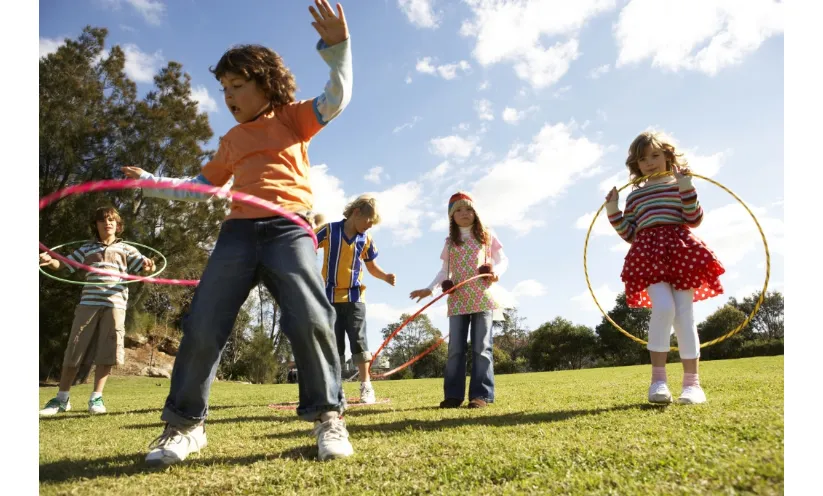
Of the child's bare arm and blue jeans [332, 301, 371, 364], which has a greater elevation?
the child's bare arm

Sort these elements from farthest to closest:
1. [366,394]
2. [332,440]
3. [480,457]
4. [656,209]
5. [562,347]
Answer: [562,347], [366,394], [656,209], [332,440], [480,457]

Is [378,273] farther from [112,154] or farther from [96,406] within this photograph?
[112,154]

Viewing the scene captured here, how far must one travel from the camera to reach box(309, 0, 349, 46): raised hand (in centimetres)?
268

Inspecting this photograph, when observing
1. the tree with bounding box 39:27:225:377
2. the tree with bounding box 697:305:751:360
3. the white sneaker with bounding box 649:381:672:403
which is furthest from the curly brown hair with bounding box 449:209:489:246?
the tree with bounding box 697:305:751:360

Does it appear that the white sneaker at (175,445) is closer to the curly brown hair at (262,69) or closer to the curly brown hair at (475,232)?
the curly brown hair at (262,69)

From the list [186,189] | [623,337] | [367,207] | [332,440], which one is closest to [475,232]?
[367,207]

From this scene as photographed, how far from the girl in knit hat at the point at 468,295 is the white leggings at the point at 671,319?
1.38 m

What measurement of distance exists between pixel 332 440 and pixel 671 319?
256cm

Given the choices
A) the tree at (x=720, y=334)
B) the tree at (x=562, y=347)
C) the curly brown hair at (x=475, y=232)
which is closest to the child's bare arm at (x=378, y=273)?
the curly brown hair at (x=475, y=232)

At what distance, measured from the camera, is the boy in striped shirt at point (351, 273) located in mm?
5789

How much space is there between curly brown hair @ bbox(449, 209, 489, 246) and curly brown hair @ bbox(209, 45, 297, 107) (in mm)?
2742

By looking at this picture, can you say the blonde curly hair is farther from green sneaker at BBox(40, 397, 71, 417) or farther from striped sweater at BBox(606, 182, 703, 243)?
green sneaker at BBox(40, 397, 71, 417)

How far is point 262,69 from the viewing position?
9.91 ft
